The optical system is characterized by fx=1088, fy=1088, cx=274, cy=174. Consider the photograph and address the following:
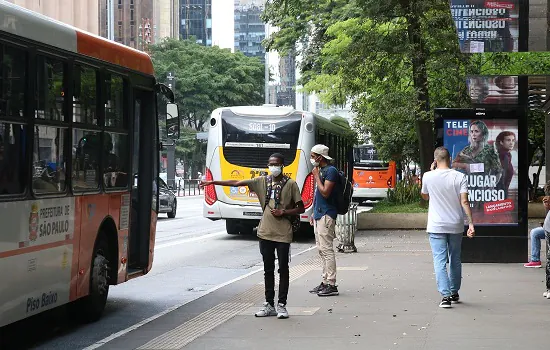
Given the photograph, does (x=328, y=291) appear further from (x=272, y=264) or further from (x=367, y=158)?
(x=367, y=158)

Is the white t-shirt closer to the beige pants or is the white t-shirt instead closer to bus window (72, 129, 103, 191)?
the beige pants

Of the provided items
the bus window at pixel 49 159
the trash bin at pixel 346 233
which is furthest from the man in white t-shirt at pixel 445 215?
the trash bin at pixel 346 233

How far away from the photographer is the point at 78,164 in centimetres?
1030

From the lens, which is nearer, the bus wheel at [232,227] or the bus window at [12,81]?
the bus window at [12,81]

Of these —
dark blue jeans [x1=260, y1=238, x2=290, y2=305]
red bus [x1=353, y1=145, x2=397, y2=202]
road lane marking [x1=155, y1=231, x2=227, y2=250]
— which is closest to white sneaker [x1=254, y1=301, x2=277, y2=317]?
dark blue jeans [x1=260, y1=238, x2=290, y2=305]

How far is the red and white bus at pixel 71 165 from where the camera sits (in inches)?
340

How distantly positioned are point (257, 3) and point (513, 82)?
183037mm

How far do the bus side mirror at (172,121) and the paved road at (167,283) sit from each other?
2.08 metres

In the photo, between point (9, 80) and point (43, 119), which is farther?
point (43, 119)

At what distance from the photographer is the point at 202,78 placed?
79.8 metres

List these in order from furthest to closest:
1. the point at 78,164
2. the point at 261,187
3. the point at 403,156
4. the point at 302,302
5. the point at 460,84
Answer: the point at 403,156
the point at 460,84
the point at 302,302
the point at 261,187
the point at 78,164

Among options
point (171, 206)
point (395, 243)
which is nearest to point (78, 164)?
point (395, 243)

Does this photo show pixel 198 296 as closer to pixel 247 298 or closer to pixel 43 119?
pixel 247 298

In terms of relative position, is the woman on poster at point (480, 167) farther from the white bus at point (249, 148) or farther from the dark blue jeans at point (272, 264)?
the white bus at point (249, 148)
